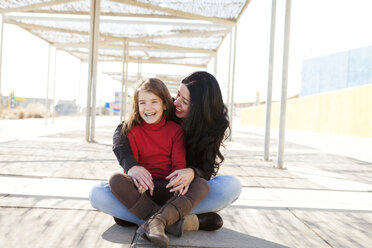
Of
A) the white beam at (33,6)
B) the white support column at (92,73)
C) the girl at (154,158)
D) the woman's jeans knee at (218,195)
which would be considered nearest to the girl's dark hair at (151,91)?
the girl at (154,158)

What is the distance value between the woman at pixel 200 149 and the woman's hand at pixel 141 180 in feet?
0.21

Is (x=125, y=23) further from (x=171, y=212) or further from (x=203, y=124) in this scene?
(x=171, y=212)

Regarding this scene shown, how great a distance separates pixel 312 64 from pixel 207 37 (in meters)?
25.1

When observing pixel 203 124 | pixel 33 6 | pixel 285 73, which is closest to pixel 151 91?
pixel 203 124

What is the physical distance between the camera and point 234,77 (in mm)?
9344

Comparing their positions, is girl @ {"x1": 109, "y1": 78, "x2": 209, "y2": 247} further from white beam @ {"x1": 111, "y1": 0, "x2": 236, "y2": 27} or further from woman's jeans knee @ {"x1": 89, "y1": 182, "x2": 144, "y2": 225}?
white beam @ {"x1": 111, "y1": 0, "x2": 236, "y2": 27}

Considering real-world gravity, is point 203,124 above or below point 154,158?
above

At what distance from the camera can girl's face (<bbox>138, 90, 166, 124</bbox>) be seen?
2.03 metres

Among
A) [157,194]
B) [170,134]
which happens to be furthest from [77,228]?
[170,134]

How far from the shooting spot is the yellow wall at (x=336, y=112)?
36.6ft

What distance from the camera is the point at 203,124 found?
2156 mm

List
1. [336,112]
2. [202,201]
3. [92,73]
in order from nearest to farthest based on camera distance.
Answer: [202,201]
[92,73]
[336,112]

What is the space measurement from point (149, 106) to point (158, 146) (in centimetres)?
24

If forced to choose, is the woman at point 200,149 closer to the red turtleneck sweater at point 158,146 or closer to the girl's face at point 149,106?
the red turtleneck sweater at point 158,146
